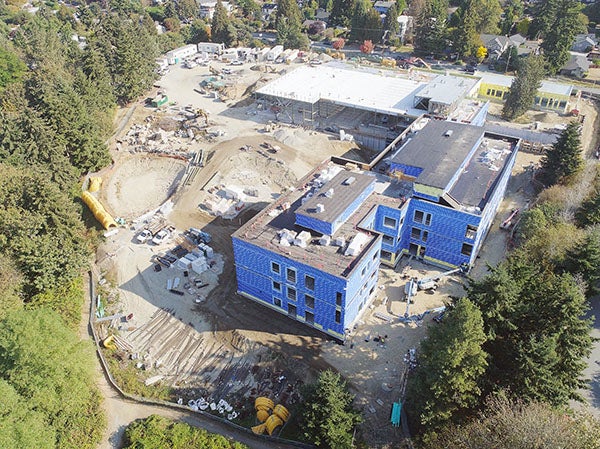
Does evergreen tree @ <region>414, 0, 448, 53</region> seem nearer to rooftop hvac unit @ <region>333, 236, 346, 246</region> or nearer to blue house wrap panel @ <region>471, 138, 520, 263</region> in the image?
blue house wrap panel @ <region>471, 138, 520, 263</region>

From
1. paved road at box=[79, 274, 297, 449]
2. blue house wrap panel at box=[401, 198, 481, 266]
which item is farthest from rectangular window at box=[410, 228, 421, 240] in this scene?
paved road at box=[79, 274, 297, 449]

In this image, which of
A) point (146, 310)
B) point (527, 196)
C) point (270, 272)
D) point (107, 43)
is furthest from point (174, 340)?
point (107, 43)

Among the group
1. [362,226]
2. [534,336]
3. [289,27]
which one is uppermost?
[534,336]

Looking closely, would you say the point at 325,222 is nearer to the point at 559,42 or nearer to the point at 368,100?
the point at 368,100

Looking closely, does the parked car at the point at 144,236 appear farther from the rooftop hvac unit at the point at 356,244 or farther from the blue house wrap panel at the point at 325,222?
the rooftop hvac unit at the point at 356,244

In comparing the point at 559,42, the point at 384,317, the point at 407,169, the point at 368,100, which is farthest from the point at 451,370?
the point at 559,42

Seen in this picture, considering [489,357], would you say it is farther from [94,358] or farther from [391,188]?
[94,358]

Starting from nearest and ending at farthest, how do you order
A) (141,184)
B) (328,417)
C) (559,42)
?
(328,417) < (141,184) < (559,42)
